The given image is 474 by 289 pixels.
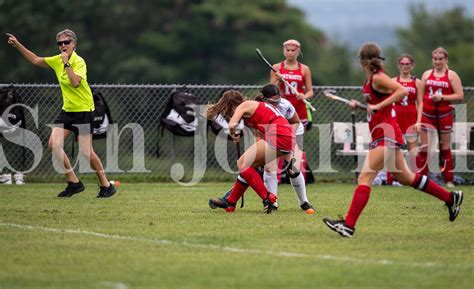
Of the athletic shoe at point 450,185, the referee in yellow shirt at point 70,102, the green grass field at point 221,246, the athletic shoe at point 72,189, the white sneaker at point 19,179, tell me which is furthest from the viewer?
the athletic shoe at point 450,185

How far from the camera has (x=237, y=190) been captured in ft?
38.5

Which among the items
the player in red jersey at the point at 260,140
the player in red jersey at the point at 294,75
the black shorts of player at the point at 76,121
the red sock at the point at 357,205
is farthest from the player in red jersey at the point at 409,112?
the red sock at the point at 357,205

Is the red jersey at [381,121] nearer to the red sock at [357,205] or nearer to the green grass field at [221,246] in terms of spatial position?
the red sock at [357,205]

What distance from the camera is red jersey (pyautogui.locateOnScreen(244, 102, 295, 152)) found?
1146 centimetres

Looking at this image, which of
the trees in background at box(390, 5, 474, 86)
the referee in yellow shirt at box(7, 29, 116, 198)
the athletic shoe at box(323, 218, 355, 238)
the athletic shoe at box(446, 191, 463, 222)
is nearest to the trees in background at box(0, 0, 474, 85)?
the trees in background at box(390, 5, 474, 86)

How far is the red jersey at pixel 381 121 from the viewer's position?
9.67m

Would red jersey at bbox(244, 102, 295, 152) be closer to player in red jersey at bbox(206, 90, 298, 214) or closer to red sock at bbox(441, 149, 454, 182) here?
player in red jersey at bbox(206, 90, 298, 214)

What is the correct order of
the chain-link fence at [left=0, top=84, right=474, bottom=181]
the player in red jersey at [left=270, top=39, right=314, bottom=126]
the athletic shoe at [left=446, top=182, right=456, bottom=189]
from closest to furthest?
the player in red jersey at [left=270, top=39, right=314, bottom=126]
the athletic shoe at [left=446, top=182, right=456, bottom=189]
the chain-link fence at [left=0, top=84, right=474, bottom=181]

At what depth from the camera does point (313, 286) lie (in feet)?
23.9

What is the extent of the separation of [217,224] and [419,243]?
2.26m

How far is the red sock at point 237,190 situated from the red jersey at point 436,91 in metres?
5.26

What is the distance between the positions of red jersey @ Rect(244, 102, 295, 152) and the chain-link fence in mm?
5263

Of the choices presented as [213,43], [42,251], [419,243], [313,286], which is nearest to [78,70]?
[42,251]

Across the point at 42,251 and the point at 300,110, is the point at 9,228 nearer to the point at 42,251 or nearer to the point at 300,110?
the point at 42,251
